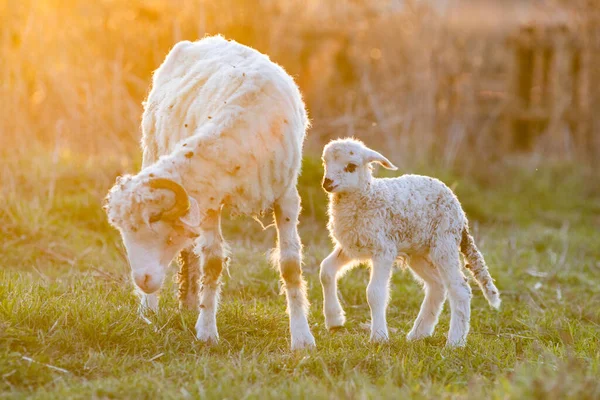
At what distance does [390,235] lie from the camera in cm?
521

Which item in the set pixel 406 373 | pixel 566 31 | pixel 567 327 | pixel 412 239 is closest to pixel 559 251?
pixel 567 327

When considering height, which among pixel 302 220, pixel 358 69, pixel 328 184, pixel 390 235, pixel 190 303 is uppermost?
pixel 328 184

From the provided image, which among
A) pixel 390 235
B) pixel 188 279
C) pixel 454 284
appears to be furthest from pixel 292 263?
pixel 454 284

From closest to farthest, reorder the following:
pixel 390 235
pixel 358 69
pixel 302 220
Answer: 1. pixel 390 235
2. pixel 302 220
3. pixel 358 69

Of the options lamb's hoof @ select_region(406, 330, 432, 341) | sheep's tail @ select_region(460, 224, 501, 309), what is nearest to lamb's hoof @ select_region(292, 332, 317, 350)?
lamb's hoof @ select_region(406, 330, 432, 341)

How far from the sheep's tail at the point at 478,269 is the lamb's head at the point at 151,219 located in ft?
7.00

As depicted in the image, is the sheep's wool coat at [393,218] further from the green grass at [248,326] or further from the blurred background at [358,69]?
the blurred background at [358,69]

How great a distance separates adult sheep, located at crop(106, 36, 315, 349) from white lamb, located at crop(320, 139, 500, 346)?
376mm

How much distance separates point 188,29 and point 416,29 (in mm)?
3285

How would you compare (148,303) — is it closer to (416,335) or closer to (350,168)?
(350,168)

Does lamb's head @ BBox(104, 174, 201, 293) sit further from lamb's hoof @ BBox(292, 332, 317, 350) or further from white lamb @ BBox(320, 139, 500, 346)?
white lamb @ BBox(320, 139, 500, 346)

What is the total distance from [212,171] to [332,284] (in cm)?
136

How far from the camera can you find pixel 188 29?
448 inches

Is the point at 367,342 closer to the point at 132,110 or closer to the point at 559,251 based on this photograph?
the point at 559,251
